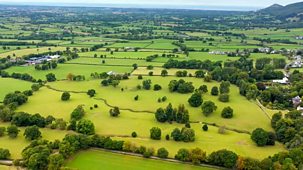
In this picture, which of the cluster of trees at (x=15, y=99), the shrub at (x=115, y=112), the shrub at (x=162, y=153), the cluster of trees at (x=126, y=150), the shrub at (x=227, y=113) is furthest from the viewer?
the cluster of trees at (x=15, y=99)

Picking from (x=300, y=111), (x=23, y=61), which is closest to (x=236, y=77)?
(x=300, y=111)

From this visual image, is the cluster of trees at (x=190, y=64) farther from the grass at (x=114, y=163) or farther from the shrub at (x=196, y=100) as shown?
the grass at (x=114, y=163)

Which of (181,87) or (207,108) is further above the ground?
(207,108)

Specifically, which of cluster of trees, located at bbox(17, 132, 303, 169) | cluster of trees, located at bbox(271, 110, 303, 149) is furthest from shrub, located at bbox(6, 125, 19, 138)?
cluster of trees, located at bbox(271, 110, 303, 149)

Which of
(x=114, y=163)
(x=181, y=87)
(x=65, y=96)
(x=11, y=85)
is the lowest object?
(x=11, y=85)

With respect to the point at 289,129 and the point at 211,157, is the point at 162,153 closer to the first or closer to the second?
the point at 211,157

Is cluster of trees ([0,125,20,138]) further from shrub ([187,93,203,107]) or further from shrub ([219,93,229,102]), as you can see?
shrub ([219,93,229,102])

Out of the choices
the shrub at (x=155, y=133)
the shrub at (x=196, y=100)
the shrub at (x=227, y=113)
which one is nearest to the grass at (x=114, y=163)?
the shrub at (x=155, y=133)

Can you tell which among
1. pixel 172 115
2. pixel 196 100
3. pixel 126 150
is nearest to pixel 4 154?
pixel 126 150
